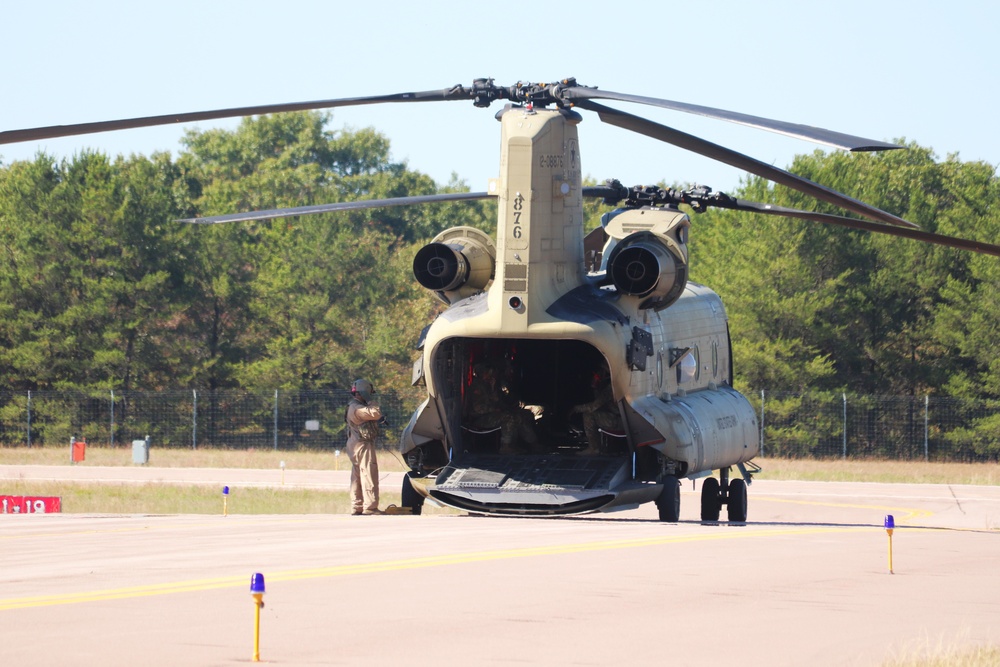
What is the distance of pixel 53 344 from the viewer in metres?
60.8

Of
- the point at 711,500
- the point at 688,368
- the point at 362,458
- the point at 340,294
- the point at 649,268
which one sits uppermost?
the point at 340,294

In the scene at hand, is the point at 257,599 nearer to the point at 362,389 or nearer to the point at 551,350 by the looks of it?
the point at 362,389

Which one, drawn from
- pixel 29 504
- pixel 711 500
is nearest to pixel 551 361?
pixel 711 500

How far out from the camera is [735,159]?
18281 millimetres

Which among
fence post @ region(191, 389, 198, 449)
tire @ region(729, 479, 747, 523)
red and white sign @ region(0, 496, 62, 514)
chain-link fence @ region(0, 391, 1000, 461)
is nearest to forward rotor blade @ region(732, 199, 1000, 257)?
tire @ region(729, 479, 747, 523)

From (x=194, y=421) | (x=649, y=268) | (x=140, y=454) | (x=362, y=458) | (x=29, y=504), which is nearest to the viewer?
(x=649, y=268)

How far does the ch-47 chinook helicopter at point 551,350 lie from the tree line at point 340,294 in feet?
119

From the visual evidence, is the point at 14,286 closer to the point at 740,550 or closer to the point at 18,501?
the point at 18,501

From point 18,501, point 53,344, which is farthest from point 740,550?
point 53,344

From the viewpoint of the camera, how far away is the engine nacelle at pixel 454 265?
76.4ft

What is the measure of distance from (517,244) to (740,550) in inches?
245

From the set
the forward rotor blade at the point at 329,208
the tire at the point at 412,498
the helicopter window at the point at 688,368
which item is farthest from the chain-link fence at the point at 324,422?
the forward rotor blade at the point at 329,208

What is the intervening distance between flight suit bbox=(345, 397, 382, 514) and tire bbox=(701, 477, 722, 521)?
7.09 m

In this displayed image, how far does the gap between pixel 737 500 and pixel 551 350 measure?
5762 millimetres
